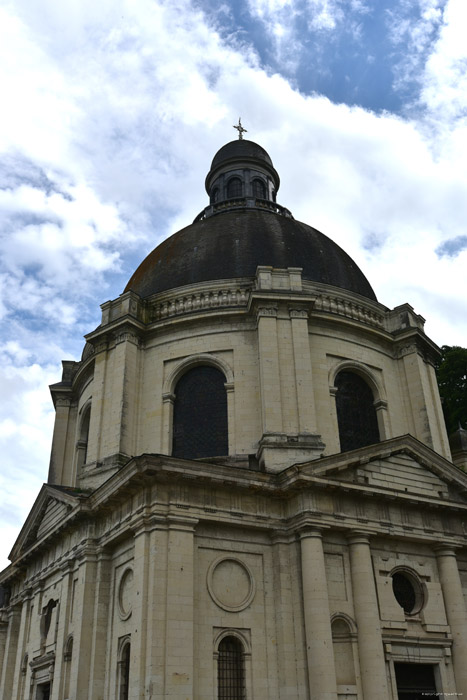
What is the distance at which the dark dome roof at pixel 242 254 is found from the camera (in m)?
26.5

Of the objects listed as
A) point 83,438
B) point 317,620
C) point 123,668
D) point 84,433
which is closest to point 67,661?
point 123,668

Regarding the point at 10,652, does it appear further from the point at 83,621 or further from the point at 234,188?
the point at 234,188

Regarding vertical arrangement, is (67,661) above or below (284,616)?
below

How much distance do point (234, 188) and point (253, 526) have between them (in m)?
21.5

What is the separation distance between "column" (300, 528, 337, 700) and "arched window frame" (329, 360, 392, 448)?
7145 millimetres

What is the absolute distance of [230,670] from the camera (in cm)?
1694

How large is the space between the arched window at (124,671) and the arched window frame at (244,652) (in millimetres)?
2374

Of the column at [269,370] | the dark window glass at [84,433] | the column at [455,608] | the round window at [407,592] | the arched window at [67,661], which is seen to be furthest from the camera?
the dark window glass at [84,433]

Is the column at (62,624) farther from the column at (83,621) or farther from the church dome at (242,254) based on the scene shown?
the church dome at (242,254)

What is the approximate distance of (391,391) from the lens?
25344mm

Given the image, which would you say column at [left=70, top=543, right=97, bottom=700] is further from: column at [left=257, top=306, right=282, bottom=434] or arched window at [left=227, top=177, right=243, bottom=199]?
arched window at [left=227, top=177, right=243, bottom=199]

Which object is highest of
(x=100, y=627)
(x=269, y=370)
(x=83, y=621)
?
(x=269, y=370)

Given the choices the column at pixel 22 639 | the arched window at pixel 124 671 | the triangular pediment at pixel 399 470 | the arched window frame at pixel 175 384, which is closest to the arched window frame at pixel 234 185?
the arched window frame at pixel 175 384

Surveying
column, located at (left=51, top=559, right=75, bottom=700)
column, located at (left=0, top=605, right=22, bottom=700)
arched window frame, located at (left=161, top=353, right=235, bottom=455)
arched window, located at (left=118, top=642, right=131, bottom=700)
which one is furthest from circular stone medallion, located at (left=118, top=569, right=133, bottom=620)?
column, located at (left=0, top=605, right=22, bottom=700)
